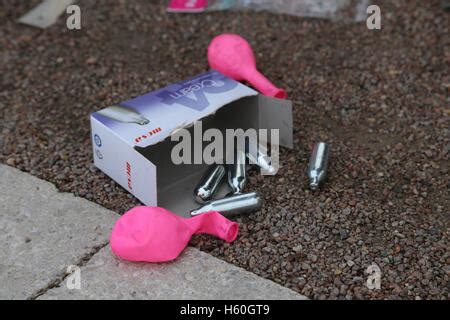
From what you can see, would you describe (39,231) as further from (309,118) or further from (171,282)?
(309,118)

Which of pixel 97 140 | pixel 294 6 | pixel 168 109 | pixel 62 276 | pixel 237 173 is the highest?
pixel 294 6

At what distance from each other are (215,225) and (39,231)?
61 centimetres

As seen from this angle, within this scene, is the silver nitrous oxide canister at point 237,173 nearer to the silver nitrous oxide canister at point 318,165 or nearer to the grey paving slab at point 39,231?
the silver nitrous oxide canister at point 318,165

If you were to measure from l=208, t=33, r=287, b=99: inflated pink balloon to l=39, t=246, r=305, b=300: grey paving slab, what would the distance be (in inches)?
39.7

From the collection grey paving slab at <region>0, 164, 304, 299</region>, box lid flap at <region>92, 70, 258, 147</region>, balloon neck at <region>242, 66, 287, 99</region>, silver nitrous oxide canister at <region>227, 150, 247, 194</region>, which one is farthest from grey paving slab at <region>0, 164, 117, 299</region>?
balloon neck at <region>242, 66, 287, 99</region>

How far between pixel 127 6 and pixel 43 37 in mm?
505

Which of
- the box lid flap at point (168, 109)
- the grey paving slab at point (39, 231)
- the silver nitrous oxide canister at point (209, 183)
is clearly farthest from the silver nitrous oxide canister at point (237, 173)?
the grey paving slab at point (39, 231)

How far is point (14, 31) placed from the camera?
11.9 ft

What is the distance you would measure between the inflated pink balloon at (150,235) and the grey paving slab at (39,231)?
0.15 m

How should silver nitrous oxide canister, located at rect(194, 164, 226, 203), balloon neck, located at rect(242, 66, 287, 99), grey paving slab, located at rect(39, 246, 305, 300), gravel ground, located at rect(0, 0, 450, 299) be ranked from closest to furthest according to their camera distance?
grey paving slab, located at rect(39, 246, 305, 300), gravel ground, located at rect(0, 0, 450, 299), silver nitrous oxide canister, located at rect(194, 164, 226, 203), balloon neck, located at rect(242, 66, 287, 99)

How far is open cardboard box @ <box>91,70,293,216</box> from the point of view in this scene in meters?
2.40

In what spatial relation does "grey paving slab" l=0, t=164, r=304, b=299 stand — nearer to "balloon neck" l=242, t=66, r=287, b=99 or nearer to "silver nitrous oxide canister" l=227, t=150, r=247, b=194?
"silver nitrous oxide canister" l=227, t=150, r=247, b=194

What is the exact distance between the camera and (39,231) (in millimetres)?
2348

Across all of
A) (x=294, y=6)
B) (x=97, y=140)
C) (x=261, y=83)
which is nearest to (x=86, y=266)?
(x=97, y=140)
